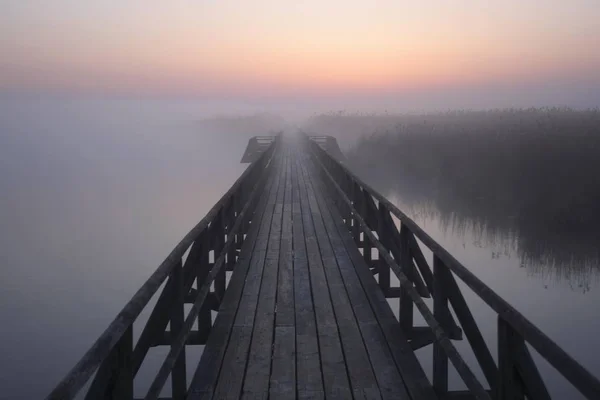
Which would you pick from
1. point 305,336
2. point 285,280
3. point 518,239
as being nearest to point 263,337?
point 305,336

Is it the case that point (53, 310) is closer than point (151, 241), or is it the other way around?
point (53, 310)

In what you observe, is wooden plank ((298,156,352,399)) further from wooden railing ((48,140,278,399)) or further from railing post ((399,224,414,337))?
wooden railing ((48,140,278,399))

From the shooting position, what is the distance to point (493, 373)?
284 centimetres

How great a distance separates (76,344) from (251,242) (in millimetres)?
4632

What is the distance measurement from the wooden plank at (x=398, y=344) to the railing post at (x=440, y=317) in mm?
116

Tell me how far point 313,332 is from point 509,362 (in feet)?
7.95

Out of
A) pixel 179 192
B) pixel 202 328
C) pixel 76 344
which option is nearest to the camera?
pixel 202 328

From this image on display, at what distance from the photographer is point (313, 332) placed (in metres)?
4.68

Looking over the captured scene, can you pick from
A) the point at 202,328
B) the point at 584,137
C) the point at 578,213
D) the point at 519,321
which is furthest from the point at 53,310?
the point at 584,137

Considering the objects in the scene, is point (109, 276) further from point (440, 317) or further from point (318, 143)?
point (318, 143)

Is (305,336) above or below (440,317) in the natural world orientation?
below

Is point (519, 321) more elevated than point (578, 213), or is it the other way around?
point (519, 321)

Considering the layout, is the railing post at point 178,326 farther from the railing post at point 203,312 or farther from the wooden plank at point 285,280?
the wooden plank at point 285,280

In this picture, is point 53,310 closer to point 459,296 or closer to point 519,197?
point 459,296
